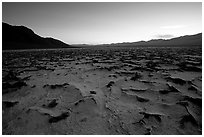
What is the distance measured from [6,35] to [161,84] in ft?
150

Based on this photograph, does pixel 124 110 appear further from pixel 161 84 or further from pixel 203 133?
pixel 161 84

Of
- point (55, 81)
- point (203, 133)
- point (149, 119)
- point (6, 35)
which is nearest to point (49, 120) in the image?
point (149, 119)

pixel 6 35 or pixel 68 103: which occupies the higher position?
pixel 6 35

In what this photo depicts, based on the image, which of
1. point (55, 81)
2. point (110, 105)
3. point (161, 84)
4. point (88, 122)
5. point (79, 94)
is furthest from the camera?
point (55, 81)

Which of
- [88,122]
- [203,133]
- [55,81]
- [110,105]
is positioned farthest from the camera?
[55,81]

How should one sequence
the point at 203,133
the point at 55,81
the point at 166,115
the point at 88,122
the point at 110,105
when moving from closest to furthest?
the point at 203,133
the point at 88,122
the point at 166,115
the point at 110,105
the point at 55,81

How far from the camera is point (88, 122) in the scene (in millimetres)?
1999

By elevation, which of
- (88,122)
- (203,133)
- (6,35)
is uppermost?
(6,35)

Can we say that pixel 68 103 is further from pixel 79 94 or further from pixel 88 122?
pixel 88 122

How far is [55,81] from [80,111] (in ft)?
5.35

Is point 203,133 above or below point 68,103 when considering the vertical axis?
below

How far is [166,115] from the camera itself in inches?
83.9

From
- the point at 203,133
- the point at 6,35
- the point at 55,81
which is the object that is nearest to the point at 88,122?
the point at 203,133

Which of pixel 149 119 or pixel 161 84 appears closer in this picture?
pixel 149 119
